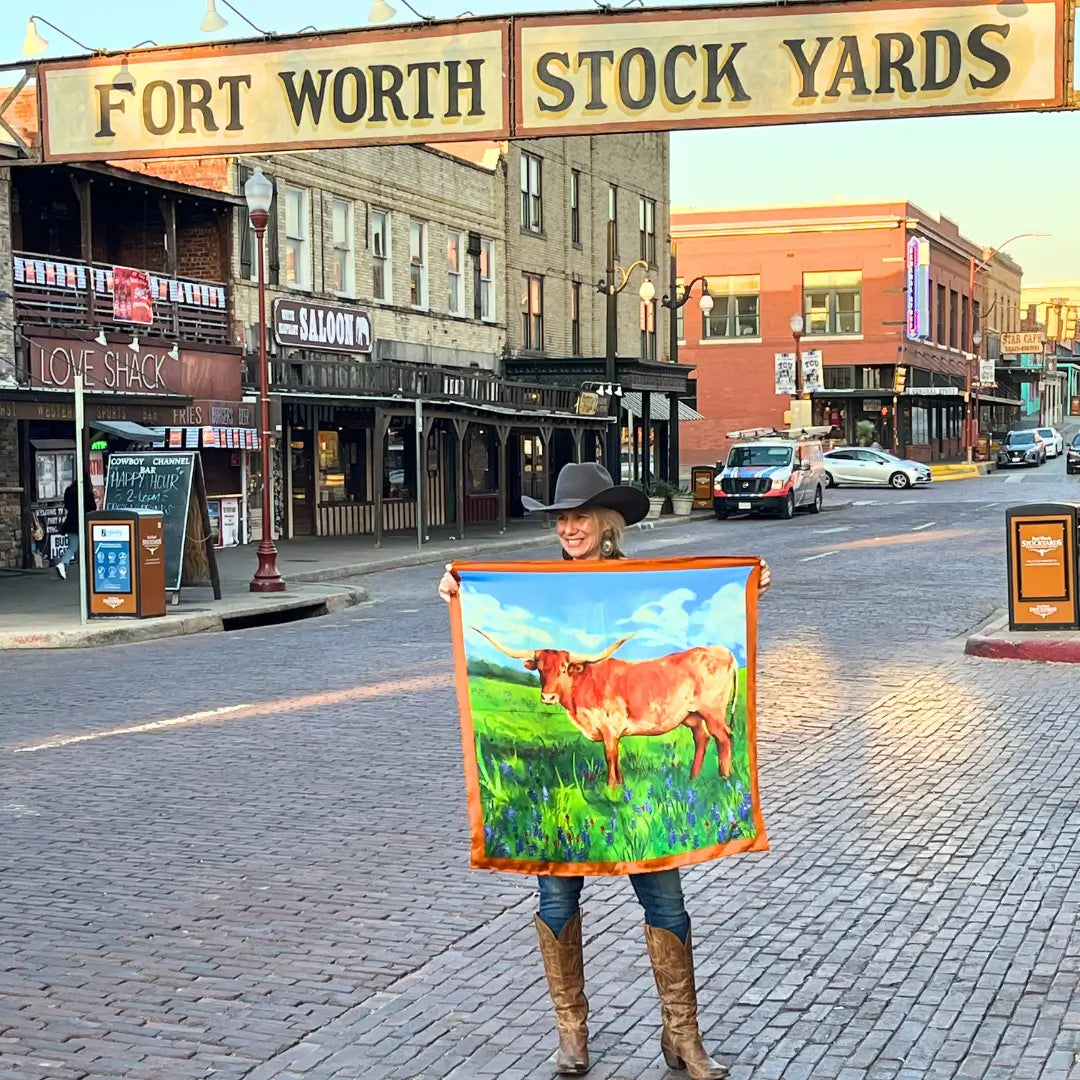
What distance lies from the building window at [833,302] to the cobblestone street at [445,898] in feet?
191

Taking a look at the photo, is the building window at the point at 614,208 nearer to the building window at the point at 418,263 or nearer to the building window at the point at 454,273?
the building window at the point at 454,273

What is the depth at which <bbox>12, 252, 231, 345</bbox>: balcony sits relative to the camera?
75.2ft

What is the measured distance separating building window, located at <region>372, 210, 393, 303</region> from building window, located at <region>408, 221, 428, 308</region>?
102cm

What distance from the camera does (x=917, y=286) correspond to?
7069cm

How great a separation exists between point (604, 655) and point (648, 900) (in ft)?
2.44

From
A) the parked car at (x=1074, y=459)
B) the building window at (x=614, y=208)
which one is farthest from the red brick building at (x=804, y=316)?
the building window at (x=614, y=208)

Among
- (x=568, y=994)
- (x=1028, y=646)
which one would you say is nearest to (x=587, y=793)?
(x=568, y=994)

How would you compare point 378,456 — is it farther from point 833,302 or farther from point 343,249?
point 833,302

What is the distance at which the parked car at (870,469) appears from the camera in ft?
173

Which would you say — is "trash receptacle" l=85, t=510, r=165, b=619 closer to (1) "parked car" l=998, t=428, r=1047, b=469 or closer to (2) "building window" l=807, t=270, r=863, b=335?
(2) "building window" l=807, t=270, r=863, b=335

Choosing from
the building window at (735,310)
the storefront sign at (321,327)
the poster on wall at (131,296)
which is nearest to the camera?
the poster on wall at (131,296)

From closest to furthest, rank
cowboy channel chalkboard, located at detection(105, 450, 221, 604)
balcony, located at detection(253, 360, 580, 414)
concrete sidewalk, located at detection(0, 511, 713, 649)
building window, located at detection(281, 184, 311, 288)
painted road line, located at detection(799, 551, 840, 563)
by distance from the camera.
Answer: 1. concrete sidewalk, located at detection(0, 511, 713, 649)
2. cowboy channel chalkboard, located at detection(105, 450, 221, 604)
3. painted road line, located at detection(799, 551, 840, 563)
4. balcony, located at detection(253, 360, 580, 414)
5. building window, located at detection(281, 184, 311, 288)

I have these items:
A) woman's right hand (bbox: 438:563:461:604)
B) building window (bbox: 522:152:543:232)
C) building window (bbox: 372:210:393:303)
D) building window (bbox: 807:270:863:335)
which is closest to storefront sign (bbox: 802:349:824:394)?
building window (bbox: 522:152:543:232)

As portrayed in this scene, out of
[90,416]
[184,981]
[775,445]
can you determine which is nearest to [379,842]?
[184,981]
